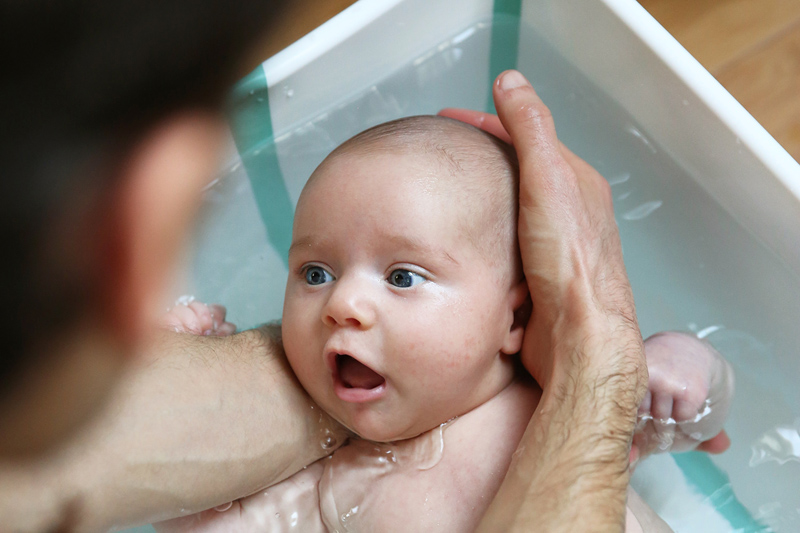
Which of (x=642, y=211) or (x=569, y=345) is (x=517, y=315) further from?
(x=642, y=211)

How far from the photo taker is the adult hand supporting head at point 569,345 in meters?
0.75

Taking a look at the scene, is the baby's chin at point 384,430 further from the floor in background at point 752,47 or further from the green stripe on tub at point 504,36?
the floor in background at point 752,47

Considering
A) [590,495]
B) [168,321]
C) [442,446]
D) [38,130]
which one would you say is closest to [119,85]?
[38,130]

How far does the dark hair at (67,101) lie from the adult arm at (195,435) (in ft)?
1.87

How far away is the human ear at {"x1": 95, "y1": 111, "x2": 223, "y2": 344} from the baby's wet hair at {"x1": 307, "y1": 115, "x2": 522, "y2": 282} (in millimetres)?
658

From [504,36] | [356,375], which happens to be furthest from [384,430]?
[504,36]

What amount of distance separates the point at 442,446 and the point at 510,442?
84mm

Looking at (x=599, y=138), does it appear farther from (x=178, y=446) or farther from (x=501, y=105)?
(x=178, y=446)

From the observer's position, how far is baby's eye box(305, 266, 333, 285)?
875 millimetres

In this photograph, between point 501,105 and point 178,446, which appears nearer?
point 178,446

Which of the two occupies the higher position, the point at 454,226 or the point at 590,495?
the point at 454,226

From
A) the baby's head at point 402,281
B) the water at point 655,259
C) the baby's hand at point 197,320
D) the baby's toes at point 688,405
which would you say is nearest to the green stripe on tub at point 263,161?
the water at point 655,259

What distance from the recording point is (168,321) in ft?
3.49

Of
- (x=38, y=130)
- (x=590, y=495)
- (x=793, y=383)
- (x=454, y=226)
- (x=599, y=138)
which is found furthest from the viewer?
(x=599, y=138)
